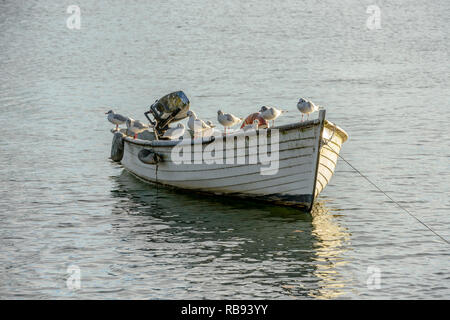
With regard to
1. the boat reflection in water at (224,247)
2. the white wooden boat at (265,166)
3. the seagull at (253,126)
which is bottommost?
the boat reflection in water at (224,247)

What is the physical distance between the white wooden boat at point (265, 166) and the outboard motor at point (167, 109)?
5.08 feet


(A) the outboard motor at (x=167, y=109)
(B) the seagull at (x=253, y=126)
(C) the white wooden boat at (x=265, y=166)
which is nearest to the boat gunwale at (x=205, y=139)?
(C) the white wooden boat at (x=265, y=166)

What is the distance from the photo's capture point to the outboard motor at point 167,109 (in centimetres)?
2238

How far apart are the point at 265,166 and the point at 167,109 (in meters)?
4.39

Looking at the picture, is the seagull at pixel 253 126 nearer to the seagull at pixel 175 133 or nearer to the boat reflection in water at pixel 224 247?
the boat reflection in water at pixel 224 247

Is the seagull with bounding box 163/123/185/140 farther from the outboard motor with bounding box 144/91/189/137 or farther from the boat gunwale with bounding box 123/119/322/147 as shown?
the outboard motor with bounding box 144/91/189/137

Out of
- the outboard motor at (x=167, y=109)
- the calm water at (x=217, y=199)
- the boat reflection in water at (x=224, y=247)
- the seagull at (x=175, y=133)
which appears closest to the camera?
the boat reflection in water at (x=224, y=247)

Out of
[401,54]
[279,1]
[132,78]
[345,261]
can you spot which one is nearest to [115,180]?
[345,261]

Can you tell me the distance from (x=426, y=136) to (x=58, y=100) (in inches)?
649

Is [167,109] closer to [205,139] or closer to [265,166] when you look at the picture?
[205,139]

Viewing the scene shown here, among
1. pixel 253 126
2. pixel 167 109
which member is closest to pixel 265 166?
pixel 253 126

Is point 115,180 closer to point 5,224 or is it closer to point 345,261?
point 5,224

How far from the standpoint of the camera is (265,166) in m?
19.0
